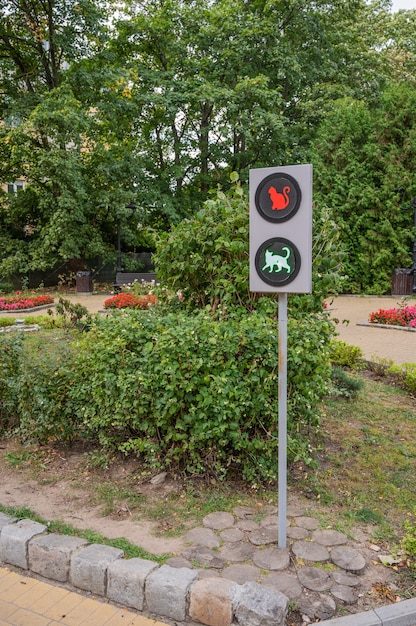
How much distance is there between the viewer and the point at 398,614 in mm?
2475

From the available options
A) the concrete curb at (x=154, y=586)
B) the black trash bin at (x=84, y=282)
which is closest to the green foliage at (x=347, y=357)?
the concrete curb at (x=154, y=586)

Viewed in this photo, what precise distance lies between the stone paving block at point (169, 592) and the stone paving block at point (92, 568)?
0.91 ft

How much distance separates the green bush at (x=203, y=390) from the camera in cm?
350

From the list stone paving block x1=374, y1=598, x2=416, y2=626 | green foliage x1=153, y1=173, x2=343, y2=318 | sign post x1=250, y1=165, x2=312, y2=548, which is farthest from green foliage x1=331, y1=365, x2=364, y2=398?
stone paving block x1=374, y1=598, x2=416, y2=626

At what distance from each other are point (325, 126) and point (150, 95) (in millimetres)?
7179

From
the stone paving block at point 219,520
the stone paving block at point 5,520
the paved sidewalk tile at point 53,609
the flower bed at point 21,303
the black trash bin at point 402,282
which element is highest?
the black trash bin at point 402,282

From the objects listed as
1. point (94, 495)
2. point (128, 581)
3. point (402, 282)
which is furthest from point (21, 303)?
point (128, 581)

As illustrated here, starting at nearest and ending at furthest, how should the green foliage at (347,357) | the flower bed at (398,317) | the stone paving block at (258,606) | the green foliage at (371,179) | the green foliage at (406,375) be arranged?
the stone paving block at (258,606)
the green foliage at (406,375)
the green foliage at (347,357)
the flower bed at (398,317)
the green foliage at (371,179)

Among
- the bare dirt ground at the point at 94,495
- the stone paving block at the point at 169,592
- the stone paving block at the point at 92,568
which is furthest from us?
the bare dirt ground at the point at 94,495

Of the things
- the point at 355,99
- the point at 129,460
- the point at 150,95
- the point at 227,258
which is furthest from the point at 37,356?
the point at 355,99

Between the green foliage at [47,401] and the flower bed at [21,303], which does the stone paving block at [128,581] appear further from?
the flower bed at [21,303]

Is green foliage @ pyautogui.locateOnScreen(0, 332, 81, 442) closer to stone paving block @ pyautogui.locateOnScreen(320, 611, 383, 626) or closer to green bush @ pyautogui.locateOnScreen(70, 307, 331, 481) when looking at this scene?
green bush @ pyautogui.locateOnScreen(70, 307, 331, 481)

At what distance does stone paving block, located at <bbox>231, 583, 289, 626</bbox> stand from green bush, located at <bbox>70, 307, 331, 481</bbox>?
3.61 feet

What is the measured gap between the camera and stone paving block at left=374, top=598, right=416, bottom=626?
2449mm
